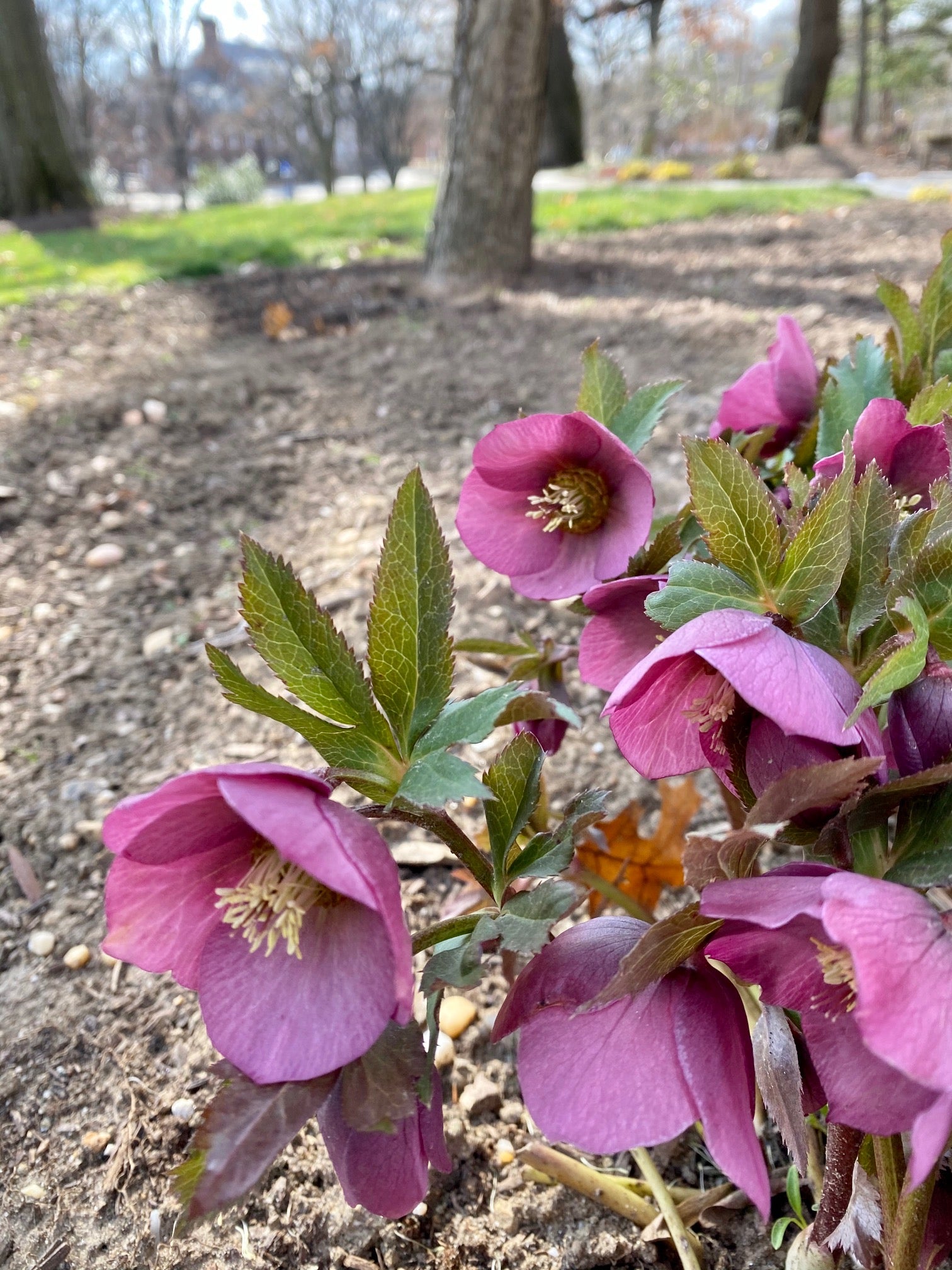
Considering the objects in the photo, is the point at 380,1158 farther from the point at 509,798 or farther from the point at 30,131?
the point at 30,131

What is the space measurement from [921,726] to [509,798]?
228 mm

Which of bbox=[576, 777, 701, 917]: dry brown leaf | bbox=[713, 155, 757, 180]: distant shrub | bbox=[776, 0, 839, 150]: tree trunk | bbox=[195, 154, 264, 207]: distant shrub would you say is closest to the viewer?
bbox=[576, 777, 701, 917]: dry brown leaf

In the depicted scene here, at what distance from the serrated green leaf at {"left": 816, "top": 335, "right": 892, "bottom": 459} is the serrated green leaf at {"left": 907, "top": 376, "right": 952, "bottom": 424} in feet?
0.16

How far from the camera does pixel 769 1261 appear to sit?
0.71m

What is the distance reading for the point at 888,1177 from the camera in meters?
0.49

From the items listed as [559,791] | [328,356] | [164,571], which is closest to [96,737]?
[164,571]

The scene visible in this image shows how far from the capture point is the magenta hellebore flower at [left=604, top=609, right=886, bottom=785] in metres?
0.41

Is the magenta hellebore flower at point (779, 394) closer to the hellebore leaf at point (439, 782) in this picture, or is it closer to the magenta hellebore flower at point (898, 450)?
the magenta hellebore flower at point (898, 450)

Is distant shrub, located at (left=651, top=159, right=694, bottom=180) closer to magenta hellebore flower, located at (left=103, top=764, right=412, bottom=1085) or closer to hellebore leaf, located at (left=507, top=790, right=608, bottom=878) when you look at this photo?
hellebore leaf, located at (left=507, top=790, right=608, bottom=878)

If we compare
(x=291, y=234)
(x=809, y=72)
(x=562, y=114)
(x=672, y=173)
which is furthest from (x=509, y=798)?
(x=809, y=72)

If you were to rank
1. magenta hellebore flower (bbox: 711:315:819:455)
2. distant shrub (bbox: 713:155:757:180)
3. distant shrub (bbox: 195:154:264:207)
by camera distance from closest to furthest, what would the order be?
1. magenta hellebore flower (bbox: 711:315:819:455)
2. distant shrub (bbox: 713:155:757:180)
3. distant shrub (bbox: 195:154:264:207)

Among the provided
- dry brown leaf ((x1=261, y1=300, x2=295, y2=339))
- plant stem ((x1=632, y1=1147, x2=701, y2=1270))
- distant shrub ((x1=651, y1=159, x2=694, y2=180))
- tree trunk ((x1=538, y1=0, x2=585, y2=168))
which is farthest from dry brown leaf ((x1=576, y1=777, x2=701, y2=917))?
tree trunk ((x1=538, y1=0, x2=585, y2=168))

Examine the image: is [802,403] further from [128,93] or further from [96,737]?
[128,93]

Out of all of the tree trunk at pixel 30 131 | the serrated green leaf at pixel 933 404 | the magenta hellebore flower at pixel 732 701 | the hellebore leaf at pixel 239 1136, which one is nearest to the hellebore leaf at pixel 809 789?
the magenta hellebore flower at pixel 732 701
